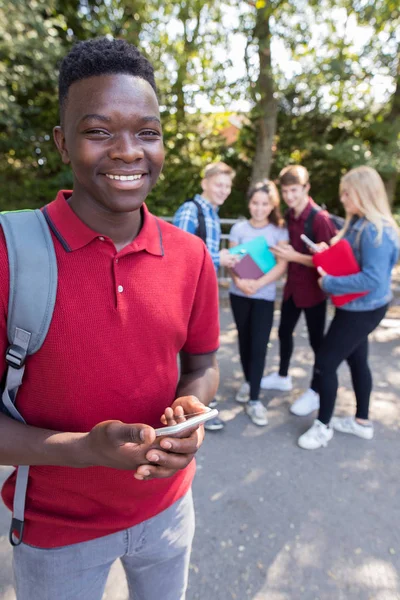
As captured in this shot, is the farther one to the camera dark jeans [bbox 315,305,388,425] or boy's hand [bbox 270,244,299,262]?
boy's hand [bbox 270,244,299,262]

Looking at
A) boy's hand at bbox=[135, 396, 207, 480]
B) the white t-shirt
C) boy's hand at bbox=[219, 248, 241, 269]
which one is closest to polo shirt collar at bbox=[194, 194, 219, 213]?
boy's hand at bbox=[219, 248, 241, 269]

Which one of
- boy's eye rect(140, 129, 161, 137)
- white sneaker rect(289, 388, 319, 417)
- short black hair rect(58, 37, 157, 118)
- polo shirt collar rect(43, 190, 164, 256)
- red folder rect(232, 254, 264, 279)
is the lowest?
white sneaker rect(289, 388, 319, 417)

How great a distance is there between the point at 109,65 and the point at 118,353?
726mm

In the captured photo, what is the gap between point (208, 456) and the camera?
325 cm

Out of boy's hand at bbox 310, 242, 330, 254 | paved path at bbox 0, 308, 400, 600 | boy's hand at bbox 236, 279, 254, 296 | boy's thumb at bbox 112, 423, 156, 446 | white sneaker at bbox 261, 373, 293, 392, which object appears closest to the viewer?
boy's thumb at bbox 112, 423, 156, 446

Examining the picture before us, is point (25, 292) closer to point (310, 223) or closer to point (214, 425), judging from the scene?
point (214, 425)

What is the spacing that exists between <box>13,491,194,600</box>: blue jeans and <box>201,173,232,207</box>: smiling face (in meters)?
2.59

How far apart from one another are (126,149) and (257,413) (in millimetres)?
3072

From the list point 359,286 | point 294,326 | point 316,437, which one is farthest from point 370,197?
point 316,437

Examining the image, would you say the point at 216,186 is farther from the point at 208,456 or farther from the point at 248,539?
the point at 248,539

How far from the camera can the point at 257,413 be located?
3.70 m

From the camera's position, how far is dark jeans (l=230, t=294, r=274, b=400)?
3699 mm

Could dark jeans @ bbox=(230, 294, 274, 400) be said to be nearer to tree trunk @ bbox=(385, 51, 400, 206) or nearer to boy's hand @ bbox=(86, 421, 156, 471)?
boy's hand @ bbox=(86, 421, 156, 471)

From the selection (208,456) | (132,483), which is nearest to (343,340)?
(208,456)
